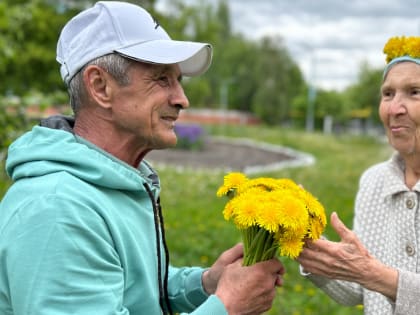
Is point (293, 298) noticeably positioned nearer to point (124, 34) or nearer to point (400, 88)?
point (400, 88)

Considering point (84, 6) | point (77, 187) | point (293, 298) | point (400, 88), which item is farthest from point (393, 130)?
point (84, 6)

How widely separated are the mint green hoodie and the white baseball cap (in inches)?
10.9

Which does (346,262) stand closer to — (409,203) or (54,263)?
(409,203)

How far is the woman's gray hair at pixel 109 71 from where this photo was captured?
5.70 ft

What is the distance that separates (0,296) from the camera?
1604 mm

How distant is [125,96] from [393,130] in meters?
1.28

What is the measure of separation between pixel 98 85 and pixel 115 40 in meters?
0.16

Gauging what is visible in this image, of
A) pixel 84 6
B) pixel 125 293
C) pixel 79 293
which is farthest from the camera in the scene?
pixel 84 6

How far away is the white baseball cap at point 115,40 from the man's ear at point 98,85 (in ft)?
0.13

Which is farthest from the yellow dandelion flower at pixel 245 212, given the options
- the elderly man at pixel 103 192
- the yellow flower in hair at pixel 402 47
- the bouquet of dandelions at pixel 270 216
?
the yellow flower in hair at pixel 402 47

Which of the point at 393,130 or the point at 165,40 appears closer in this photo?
the point at 165,40

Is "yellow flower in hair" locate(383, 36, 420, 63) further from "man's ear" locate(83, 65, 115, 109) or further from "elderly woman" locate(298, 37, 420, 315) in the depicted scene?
"man's ear" locate(83, 65, 115, 109)

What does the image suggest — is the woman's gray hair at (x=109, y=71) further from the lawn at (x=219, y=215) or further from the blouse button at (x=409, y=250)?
the lawn at (x=219, y=215)

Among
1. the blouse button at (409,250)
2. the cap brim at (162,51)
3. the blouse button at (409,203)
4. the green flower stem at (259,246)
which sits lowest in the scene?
the blouse button at (409,250)
